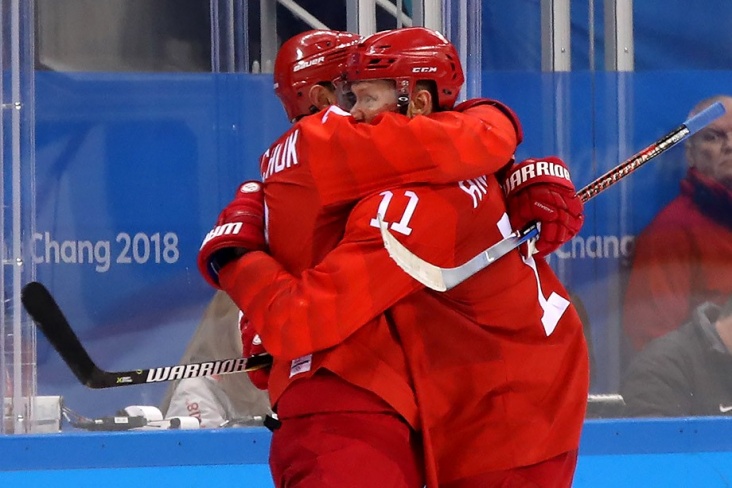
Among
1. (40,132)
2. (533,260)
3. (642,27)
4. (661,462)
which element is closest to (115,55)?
(40,132)

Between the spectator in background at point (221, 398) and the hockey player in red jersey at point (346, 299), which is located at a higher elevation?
the hockey player in red jersey at point (346, 299)

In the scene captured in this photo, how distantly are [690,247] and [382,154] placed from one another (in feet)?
7.73

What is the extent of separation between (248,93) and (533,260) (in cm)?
196

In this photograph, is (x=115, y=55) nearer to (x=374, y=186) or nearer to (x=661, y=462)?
(x=661, y=462)

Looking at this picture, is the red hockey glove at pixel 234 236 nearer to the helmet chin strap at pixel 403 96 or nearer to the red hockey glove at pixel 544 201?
the helmet chin strap at pixel 403 96

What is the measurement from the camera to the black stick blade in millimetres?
1455

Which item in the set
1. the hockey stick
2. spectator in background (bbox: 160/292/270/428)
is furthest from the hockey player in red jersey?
spectator in background (bbox: 160/292/270/428)

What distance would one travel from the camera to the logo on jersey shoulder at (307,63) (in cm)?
165

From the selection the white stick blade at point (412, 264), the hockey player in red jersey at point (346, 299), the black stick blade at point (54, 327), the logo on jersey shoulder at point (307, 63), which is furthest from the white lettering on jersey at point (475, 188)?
the black stick blade at point (54, 327)

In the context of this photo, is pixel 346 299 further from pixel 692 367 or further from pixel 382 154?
pixel 692 367

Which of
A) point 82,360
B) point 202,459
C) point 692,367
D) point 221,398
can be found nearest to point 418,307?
point 82,360

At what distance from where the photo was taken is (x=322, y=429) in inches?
52.8

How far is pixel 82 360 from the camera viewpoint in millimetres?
1498

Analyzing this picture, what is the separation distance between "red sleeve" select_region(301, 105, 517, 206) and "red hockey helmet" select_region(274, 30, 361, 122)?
0.99ft
